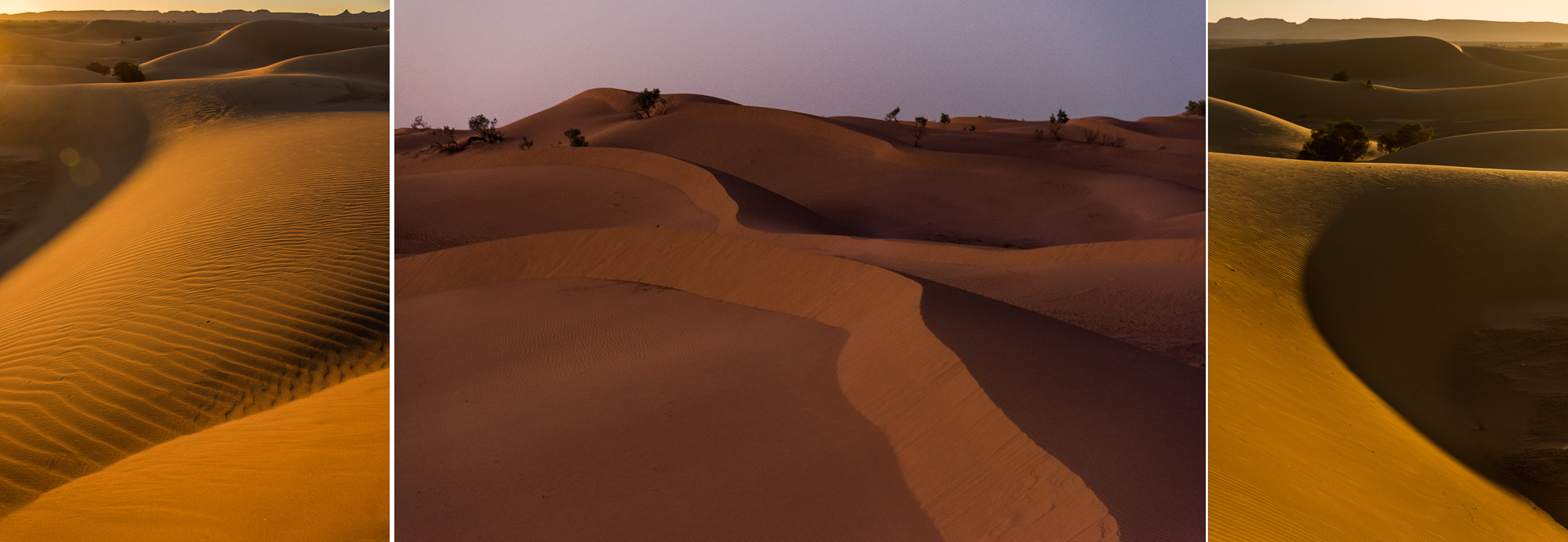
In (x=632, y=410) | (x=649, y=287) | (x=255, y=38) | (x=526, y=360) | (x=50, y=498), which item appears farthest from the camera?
(x=255, y=38)

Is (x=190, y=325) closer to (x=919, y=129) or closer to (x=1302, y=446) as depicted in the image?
(x=1302, y=446)

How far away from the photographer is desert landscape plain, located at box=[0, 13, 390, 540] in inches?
200

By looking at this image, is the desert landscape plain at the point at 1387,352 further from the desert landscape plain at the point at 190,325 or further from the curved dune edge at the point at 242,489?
the desert landscape plain at the point at 190,325

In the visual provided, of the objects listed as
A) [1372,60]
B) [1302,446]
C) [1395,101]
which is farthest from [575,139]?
[1372,60]

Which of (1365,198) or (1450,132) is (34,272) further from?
(1450,132)

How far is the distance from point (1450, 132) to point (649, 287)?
38.1 m

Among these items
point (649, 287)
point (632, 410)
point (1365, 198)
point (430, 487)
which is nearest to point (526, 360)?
point (632, 410)

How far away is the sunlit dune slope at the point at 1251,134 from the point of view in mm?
26250

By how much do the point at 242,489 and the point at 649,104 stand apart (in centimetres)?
2813

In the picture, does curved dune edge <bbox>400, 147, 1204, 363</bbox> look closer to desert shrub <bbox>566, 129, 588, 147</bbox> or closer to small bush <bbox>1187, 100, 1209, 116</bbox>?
small bush <bbox>1187, 100, 1209, 116</bbox>

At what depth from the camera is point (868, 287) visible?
8016 millimetres

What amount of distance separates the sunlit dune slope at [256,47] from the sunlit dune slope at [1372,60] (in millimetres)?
54329

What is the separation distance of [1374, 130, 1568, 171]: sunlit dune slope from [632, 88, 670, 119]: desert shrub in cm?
2400

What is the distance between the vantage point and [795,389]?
609 cm
